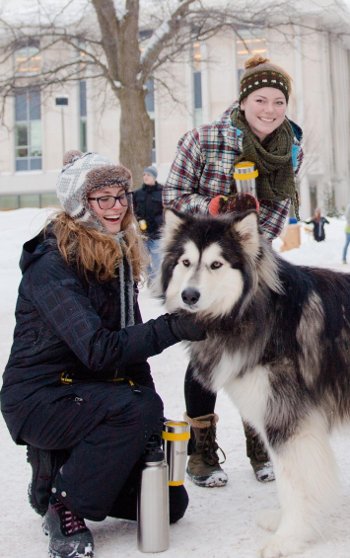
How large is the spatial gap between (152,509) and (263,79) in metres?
1.88

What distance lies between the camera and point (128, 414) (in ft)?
7.62

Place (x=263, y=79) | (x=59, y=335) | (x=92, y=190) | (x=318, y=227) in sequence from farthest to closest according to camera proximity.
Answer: (x=318, y=227), (x=263, y=79), (x=92, y=190), (x=59, y=335)

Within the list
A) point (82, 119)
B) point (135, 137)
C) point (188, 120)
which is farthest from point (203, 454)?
point (82, 119)

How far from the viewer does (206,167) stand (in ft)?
9.72

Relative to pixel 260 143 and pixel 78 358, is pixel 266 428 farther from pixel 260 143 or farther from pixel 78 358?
pixel 260 143

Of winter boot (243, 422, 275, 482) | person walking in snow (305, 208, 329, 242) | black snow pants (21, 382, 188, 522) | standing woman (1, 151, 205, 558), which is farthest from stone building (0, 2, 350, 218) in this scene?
black snow pants (21, 382, 188, 522)

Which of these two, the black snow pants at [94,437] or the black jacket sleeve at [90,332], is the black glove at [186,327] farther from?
the black snow pants at [94,437]

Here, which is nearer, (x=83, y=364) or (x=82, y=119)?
(x=83, y=364)

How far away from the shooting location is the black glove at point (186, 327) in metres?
2.30

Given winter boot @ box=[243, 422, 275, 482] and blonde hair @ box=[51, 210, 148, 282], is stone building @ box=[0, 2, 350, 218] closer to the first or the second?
winter boot @ box=[243, 422, 275, 482]

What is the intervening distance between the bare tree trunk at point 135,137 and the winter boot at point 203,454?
10328mm

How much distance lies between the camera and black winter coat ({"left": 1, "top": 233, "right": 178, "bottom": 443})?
2.29 metres

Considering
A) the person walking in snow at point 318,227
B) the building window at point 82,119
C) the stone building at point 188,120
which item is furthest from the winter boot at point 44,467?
the building window at point 82,119

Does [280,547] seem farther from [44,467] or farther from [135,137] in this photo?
[135,137]
